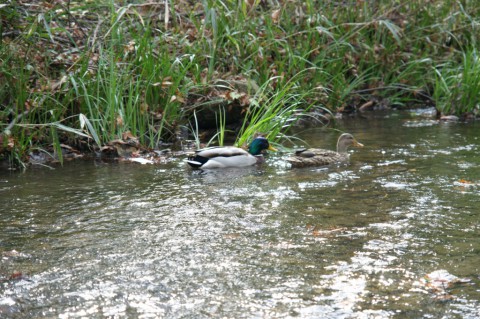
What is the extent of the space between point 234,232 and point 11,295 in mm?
1998

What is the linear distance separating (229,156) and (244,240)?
140 inches

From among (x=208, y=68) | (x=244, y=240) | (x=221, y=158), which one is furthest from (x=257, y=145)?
(x=244, y=240)

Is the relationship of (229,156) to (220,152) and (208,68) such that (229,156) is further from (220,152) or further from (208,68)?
(208,68)

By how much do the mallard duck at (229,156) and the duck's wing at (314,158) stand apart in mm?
464

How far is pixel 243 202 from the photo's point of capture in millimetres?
7520

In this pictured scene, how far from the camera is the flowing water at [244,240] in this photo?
4.75m

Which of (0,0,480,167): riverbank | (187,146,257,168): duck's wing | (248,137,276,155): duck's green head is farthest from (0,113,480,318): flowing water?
(0,0,480,167): riverbank

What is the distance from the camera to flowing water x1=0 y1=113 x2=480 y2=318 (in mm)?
4750

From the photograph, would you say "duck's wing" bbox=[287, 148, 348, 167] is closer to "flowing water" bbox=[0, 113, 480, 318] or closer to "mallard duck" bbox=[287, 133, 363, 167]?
"mallard duck" bbox=[287, 133, 363, 167]

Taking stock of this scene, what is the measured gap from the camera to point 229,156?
31.4ft

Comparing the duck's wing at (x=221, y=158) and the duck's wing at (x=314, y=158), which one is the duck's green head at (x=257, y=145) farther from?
the duck's wing at (x=314, y=158)

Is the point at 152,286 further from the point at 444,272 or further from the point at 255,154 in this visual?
the point at 255,154

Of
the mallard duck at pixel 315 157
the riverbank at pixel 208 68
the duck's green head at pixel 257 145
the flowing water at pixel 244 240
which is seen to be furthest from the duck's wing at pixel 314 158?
the riverbank at pixel 208 68

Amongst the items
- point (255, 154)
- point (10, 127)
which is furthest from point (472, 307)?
point (10, 127)
